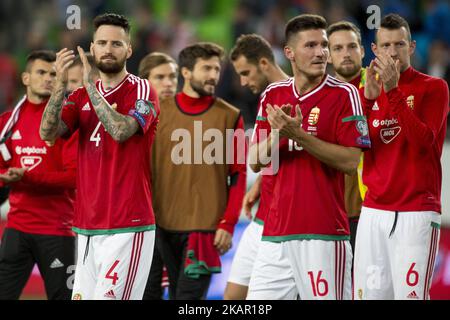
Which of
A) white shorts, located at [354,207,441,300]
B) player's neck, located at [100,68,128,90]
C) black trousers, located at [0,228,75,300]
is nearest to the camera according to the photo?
player's neck, located at [100,68,128,90]

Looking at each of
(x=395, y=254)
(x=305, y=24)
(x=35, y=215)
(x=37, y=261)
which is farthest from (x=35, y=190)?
(x=395, y=254)

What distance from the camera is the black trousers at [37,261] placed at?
823cm

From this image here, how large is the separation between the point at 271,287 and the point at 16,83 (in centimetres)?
930

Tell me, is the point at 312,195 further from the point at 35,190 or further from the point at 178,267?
the point at 35,190

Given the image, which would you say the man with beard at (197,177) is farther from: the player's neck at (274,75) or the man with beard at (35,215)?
the man with beard at (35,215)

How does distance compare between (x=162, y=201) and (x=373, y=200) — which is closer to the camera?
(x=373, y=200)

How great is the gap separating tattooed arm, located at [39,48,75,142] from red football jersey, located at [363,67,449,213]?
2289mm

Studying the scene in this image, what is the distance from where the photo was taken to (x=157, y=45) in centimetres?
1502

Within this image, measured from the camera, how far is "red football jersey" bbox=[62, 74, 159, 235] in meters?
6.69

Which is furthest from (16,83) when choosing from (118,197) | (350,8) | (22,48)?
(118,197)

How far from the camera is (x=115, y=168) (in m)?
6.69

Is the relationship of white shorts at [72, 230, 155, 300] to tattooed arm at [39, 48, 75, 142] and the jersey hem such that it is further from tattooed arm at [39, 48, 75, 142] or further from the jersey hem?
tattooed arm at [39, 48, 75, 142]

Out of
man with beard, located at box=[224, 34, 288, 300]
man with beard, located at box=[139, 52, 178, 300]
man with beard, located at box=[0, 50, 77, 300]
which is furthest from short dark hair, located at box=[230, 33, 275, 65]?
man with beard, located at box=[0, 50, 77, 300]
